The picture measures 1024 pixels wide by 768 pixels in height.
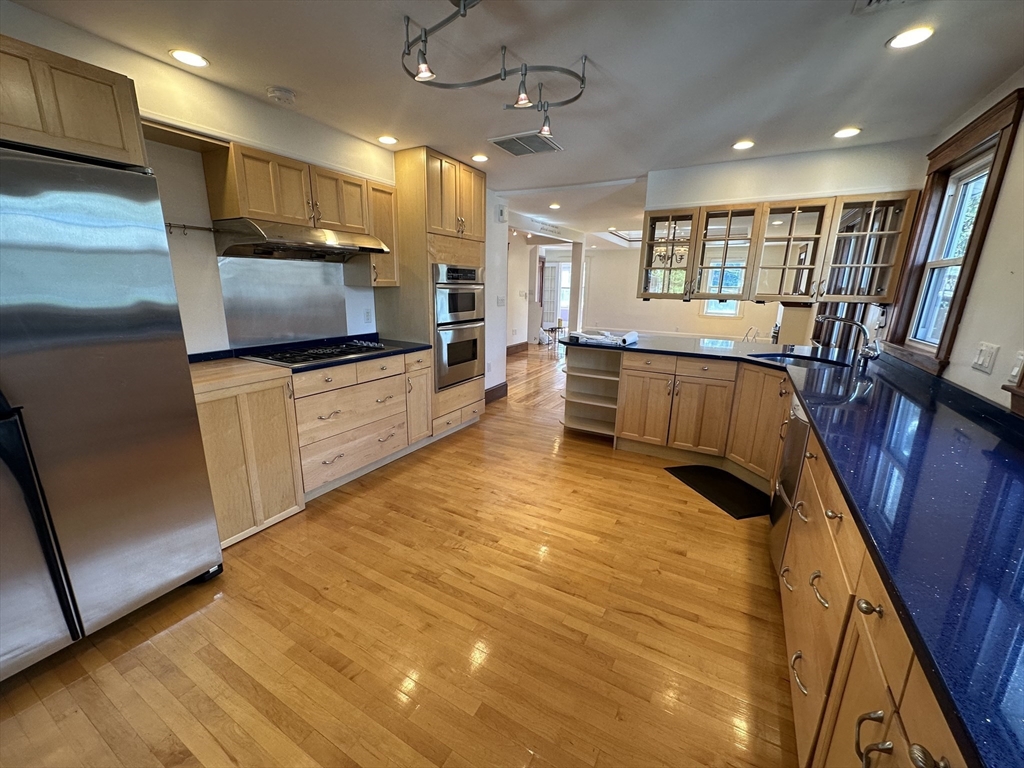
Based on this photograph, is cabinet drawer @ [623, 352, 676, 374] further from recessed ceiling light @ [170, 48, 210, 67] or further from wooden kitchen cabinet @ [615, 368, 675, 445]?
recessed ceiling light @ [170, 48, 210, 67]

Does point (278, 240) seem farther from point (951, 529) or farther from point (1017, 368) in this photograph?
point (1017, 368)

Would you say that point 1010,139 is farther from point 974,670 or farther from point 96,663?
point 96,663

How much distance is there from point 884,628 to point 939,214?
3.34m

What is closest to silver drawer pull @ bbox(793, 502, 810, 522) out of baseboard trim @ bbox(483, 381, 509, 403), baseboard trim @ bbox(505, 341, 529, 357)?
baseboard trim @ bbox(483, 381, 509, 403)

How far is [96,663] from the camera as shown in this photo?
1527mm

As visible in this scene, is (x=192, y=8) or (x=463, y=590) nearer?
(x=192, y=8)

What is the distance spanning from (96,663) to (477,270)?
344 cm

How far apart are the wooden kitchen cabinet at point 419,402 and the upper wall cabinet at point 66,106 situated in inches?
79.9

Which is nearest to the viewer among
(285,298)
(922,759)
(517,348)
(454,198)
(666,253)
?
(922,759)

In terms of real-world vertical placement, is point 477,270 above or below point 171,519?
above

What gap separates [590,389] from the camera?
406cm

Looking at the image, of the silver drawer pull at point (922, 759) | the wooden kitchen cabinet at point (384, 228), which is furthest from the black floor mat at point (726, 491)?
the wooden kitchen cabinet at point (384, 228)

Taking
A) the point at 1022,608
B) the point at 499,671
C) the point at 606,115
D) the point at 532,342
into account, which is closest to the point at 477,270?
the point at 606,115

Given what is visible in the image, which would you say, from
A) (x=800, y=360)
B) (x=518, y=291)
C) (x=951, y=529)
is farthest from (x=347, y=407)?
(x=518, y=291)
